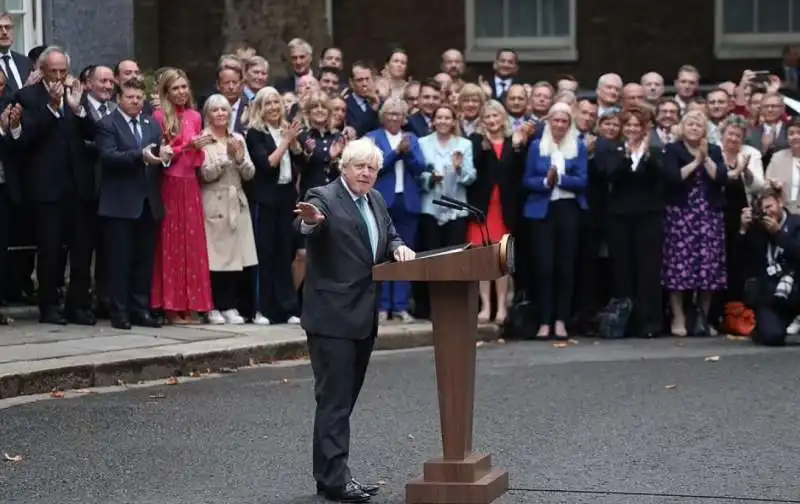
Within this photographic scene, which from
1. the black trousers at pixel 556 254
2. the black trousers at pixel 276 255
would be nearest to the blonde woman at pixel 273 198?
the black trousers at pixel 276 255

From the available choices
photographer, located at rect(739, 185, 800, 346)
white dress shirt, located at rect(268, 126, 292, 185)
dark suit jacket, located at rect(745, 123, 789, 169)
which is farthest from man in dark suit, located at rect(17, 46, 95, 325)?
dark suit jacket, located at rect(745, 123, 789, 169)

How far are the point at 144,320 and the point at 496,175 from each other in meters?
3.54

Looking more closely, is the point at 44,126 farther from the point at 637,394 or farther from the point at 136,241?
the point at 637,394

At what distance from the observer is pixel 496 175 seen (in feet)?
54.0

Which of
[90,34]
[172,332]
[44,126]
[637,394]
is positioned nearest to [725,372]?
[637,394]

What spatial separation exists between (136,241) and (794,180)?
591 centimetres

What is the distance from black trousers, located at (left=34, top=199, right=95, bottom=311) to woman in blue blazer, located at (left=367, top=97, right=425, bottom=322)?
2.70 m

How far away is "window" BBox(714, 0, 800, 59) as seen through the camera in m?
23.9

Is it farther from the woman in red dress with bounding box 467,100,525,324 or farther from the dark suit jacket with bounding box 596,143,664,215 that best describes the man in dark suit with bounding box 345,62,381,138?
the dark suit jacket with bounding box 596,143,664,215

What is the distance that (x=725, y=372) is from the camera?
1357cm

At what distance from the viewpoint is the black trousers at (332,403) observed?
→ 9.17m

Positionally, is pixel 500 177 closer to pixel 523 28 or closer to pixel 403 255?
pixel 403 255

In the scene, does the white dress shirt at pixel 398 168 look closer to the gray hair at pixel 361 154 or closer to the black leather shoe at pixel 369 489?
the gray hair at pixel 361 154

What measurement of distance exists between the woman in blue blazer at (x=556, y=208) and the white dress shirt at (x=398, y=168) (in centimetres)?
112
